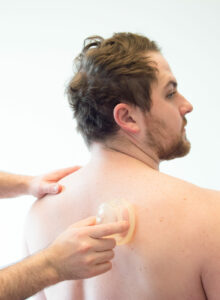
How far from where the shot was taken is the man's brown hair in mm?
923

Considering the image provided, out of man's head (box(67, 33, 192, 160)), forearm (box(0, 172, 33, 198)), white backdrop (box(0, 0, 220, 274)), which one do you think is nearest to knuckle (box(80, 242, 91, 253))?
man's head (box(67, 33, 192, 160))

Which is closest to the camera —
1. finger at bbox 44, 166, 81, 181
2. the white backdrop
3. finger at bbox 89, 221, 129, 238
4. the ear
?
finger at bbox 89, 221, 129, 238

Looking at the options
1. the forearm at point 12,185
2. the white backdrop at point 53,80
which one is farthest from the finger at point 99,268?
the white backdrop at point 53,80

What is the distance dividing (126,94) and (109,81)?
0.20 feet

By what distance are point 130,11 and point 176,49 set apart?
367 mm

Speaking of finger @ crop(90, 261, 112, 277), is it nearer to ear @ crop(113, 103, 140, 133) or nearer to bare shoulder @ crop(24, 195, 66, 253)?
bare shoulder @ crop(24, 195, 66, 253)

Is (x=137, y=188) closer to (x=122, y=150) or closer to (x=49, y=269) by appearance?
(x=122, y=150)

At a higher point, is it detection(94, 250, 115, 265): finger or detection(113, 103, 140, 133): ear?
detection(113, 103, 140, 133): ear

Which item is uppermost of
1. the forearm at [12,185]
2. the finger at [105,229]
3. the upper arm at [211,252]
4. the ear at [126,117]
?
the ear at [126,117]

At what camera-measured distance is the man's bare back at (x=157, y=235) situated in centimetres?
74

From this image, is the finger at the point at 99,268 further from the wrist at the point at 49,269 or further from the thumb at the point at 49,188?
the thumb at the point at 49,188

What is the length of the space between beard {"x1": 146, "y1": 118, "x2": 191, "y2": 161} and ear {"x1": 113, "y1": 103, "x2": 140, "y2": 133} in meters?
0.05

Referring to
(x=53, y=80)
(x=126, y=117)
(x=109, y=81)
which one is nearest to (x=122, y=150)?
(x=126, y=117)

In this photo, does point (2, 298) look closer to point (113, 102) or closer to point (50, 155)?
point (113, 102)
